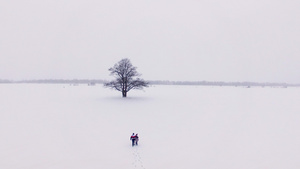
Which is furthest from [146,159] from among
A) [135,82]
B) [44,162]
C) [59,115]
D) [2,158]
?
[135,82]

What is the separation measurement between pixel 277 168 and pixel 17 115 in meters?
25.7

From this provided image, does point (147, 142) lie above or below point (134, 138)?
below

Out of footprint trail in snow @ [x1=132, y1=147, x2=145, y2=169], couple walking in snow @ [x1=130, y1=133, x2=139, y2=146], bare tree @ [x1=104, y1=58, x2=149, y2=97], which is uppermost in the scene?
bare tree @ [x1=104, y1=58, x2=149, y2=97]

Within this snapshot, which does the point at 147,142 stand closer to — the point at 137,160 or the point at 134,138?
the point at 134,138

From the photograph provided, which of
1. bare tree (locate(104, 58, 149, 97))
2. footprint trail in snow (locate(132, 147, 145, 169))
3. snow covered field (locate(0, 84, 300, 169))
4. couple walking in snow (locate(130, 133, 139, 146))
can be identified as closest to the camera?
footprint trail in snow (locate(132, 147, 145, 169))

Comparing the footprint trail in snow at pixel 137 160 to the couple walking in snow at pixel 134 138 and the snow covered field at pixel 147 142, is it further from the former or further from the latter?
the couple walking in snow at pixel 134 138

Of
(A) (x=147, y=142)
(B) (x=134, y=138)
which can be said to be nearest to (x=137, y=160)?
(B) (x=134, y=138)

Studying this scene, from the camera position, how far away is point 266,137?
16.2m

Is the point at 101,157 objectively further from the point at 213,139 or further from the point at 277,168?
the point at 277,168

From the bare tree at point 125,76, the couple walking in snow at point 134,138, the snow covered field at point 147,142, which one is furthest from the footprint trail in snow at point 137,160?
the bare tree at point 125,76

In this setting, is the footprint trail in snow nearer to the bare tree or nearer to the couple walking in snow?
the couple walking in snow

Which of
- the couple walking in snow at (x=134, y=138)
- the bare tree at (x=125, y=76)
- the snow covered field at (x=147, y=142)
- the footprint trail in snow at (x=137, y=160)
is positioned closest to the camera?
the footprint trail in snow at (x=137, y=160)

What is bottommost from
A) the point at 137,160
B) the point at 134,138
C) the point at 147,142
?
the point at 137,160

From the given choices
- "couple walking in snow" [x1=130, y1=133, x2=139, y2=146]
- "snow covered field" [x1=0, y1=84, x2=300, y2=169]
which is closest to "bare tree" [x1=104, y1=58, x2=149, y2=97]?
"snow covered field" [x1=0, y1=84, x2=300, y2=169]
